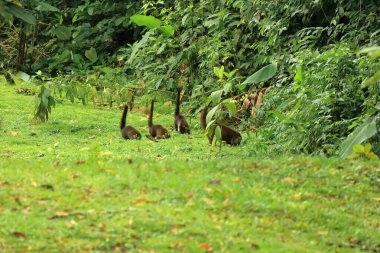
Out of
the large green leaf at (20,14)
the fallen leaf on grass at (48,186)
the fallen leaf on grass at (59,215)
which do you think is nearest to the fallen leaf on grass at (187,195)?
the fallen leaf on grass at (59,215)

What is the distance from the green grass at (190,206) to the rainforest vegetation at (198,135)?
0.06 feet

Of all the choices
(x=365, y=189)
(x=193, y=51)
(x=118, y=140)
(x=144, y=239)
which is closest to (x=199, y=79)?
(x=193, y=51)

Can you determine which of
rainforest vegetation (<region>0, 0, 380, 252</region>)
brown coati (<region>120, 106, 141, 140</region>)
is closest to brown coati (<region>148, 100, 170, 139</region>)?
rainforest vegetation (<region>0, 0, 380, 252</region>)

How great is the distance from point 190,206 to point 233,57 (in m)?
9.83

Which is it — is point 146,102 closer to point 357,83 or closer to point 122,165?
point 357,83

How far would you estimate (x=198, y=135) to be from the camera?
12.8 metres

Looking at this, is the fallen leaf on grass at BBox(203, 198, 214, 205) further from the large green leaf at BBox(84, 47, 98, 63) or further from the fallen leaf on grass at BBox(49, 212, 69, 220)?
the large green leaf at BBox(84, 47, 98, 63)

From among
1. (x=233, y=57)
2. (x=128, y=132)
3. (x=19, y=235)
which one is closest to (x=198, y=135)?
(x=128, y=132)

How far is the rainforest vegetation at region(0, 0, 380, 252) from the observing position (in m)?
5.23

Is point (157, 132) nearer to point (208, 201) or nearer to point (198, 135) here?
point (198, 135)

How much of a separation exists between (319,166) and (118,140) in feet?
19.0

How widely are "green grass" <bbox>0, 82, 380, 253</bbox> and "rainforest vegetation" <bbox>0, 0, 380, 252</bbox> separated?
0.06 ft

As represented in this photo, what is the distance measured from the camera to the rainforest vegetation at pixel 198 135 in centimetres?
523

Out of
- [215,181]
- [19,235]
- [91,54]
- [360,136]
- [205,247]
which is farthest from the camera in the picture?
[91,54]
